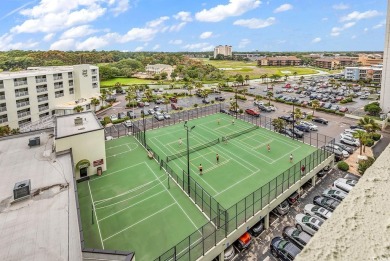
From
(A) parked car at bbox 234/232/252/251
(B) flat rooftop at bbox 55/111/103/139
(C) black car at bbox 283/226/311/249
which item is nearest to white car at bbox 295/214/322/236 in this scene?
(C) black car at bbox 283/226/311/249

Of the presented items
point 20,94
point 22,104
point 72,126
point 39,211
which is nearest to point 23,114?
point 22,104

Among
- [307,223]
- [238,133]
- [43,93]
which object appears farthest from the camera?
[43,93]

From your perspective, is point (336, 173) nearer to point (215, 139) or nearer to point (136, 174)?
point (215, 139)

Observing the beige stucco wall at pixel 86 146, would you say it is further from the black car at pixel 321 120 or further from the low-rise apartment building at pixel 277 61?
the low-rise apartment building at pixel 277 61

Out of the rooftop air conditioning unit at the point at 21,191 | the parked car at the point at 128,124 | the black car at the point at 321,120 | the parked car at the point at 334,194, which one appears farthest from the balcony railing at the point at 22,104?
the black car at the point at 321,120

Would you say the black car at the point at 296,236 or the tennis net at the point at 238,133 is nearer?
the black car at the point at 296,236

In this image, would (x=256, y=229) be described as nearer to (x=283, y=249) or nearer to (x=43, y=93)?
(x=283, y=249)

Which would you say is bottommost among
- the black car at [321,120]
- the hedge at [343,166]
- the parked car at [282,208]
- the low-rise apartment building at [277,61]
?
the parked car at [282,208]
